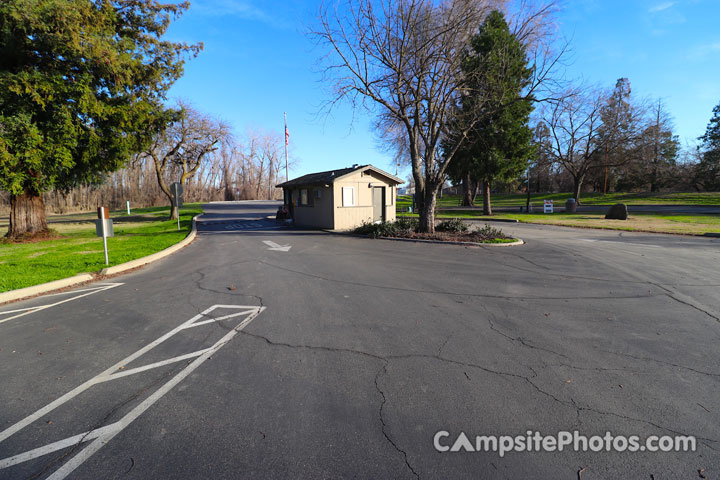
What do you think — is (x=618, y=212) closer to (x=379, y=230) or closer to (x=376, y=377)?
(x=379, y=230)

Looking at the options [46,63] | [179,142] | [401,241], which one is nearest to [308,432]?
[401,241]

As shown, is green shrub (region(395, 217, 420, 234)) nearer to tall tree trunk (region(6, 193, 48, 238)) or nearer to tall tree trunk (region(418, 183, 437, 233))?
tall tree trunk (region(418, 183, 437, 233))

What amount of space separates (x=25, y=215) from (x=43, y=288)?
468 inches

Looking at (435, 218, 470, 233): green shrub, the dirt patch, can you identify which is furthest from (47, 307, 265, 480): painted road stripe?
the dirt patch

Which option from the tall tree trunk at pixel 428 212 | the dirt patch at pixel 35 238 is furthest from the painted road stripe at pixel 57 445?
the dirt patch at pixel 35 238

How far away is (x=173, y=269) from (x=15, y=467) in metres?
7.41

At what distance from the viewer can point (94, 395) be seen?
3264 mm

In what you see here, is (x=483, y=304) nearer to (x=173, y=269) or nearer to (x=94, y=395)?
(x=94, y=395)

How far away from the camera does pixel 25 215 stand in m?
15.3

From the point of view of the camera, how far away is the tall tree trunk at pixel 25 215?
15.0 meters

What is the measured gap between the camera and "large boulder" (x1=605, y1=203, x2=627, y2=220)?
2311cm

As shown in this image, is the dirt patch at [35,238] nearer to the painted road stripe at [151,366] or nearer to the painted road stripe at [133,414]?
the painted road stripe at [151,366]

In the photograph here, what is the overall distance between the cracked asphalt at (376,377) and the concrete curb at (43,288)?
1.39 feet

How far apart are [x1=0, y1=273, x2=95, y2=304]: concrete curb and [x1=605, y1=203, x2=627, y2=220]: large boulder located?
1133 inches
